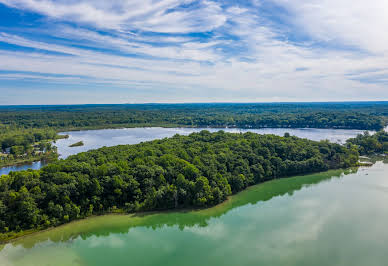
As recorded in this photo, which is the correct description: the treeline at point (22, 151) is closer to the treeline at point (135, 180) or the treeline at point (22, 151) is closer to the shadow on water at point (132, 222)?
the treeline at point (135, 180)

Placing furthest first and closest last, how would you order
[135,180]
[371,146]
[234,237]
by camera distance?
1. [371,146]
2. [135,180]
3. [234,237]

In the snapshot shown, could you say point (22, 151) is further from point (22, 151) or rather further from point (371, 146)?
point (371, 146)

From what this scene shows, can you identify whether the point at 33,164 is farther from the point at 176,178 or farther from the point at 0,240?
the point at 176,178

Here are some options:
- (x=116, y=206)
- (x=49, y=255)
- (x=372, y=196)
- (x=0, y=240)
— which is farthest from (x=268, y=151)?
(x=0, y=240)

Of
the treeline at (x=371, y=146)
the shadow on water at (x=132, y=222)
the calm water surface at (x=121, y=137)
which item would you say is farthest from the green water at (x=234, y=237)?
the calm water surface at (x=121, y=137)

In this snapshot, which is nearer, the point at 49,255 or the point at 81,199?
the point at 49,255

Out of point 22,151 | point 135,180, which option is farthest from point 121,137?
point 135,180
